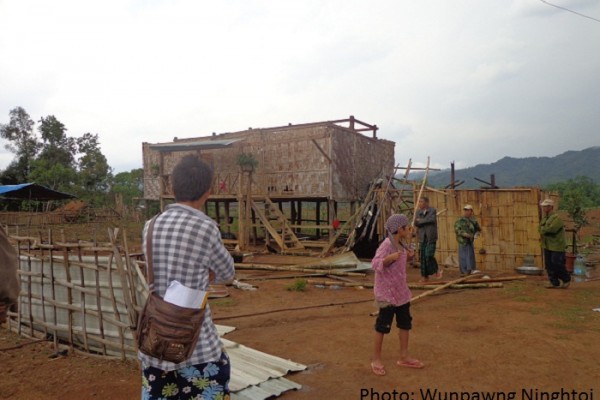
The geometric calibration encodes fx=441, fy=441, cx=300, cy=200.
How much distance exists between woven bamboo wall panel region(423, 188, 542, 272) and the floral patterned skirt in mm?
9774

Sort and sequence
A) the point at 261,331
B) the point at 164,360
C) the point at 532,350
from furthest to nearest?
the point at 261,331 → the point at 532,350 → the point at 164,360

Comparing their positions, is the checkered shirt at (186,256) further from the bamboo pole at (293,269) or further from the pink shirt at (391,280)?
the bamboo pole at (293,269)

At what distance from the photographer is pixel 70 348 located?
205 inches

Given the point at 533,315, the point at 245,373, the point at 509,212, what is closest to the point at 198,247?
the point at 245,373

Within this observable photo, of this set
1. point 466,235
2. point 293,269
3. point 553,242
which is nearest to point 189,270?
point 553,242

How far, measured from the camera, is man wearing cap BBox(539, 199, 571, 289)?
766 centimetres

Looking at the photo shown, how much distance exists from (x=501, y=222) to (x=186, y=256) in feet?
32.9

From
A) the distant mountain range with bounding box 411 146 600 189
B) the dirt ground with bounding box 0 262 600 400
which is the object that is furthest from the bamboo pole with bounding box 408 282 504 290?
the distant mountain range with bounding box 411 146 600 189

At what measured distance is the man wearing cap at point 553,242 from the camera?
7655 mm

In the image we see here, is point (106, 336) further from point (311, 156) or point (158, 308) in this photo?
point (311, 156)

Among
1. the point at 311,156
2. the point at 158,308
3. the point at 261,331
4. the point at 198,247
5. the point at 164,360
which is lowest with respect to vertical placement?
the point at 261,331

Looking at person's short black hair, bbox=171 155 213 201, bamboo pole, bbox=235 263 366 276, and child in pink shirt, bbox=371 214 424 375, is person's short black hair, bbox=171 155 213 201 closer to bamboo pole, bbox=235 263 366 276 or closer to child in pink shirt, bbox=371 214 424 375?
child in pink shirt, bbox=371 214 424 375

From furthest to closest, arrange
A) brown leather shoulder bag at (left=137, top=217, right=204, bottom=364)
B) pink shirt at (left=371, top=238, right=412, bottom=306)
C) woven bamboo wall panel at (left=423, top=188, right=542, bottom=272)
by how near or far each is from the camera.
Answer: woven bamboo wall panel at (left=423, top=188, right=542, bottom=272) < pink shirt at (left=371, top=238, right=412, bottom=306) < brown leather shoulder bag at (left=137, top=217, right=204, bottom=364)

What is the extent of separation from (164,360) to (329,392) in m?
2.25
